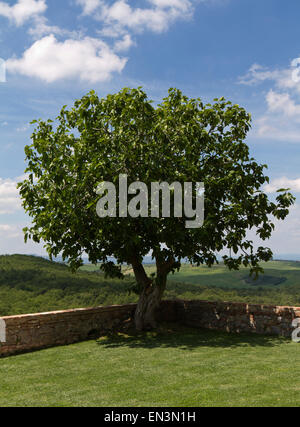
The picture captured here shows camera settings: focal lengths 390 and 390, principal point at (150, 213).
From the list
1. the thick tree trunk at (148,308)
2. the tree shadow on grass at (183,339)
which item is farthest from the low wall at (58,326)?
the thick tree trunk at (148,308)

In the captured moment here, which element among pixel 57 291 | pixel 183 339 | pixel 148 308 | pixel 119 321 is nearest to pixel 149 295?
pixel 148 308

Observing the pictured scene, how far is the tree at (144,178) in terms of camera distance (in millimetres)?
15227

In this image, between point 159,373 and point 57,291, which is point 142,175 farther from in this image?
point 57,291

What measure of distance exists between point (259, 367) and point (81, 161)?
386 inches

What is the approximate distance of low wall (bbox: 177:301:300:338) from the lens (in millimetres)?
15852

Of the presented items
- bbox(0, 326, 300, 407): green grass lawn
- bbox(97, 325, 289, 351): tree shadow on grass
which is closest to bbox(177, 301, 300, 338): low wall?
bbox(97, 325, 289, 351): tree shadow on grass

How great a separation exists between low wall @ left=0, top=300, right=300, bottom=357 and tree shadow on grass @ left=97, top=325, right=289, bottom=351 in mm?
622

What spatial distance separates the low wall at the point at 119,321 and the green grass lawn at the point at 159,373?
0.71m

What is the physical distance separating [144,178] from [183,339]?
669 centimetres

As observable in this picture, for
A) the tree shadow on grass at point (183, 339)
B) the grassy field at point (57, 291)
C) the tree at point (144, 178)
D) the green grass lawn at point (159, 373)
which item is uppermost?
the tree at point (144, 178)

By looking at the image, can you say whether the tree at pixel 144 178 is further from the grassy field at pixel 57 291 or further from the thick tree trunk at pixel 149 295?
the grassy field at pixel 57 291

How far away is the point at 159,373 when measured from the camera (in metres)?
10.4

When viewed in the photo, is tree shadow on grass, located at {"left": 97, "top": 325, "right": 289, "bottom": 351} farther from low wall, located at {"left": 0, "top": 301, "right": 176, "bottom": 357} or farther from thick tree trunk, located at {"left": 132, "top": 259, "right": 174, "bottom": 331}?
low wall, located at {"left": 0, "top": 301, "right": 176, "bottom": 357}
